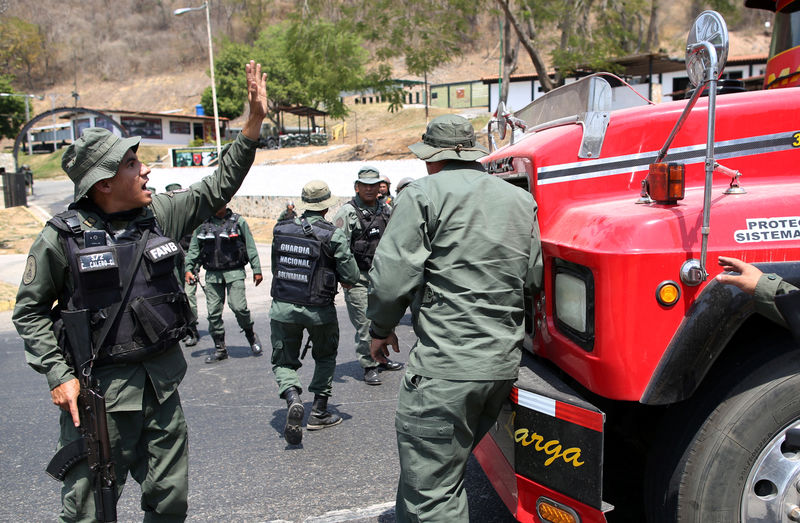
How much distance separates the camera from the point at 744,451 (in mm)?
2227

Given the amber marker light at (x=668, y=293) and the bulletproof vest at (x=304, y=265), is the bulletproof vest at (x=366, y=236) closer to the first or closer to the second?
the bulletproof vest at (x=304, y=265)

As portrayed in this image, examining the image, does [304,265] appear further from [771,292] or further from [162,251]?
[771,292]

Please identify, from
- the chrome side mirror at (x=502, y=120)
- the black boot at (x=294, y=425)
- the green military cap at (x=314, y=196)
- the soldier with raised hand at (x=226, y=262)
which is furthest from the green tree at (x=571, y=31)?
the black boot at (x=294, y=425)

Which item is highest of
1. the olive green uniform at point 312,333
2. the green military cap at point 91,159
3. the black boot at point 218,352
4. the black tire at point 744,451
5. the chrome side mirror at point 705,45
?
the chrome side mirror at point 705,45

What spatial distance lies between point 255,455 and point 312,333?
986mm

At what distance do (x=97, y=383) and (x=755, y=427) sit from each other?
244 centimetres

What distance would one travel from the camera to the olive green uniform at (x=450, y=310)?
7.99 feet

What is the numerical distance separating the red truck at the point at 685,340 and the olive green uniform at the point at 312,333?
2287 millimetres

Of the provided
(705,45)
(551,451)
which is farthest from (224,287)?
(705,45)

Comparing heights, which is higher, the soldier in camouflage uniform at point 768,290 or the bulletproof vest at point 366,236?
the soldier in camouflage uniform at point 768,290

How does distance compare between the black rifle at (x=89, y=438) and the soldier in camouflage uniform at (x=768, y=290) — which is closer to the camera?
the soldier in camouflage uniform at (x=768, y=290)

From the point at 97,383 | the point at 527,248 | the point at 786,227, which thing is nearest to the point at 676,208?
the point at 786,227

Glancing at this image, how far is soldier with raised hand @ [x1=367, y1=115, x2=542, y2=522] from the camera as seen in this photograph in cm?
244

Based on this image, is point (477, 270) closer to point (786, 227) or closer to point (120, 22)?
point (786, 227)
